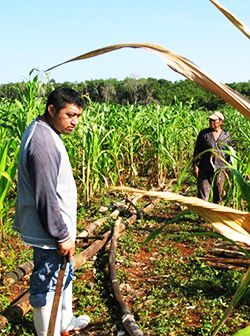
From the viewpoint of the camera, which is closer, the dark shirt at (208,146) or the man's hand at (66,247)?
the man's hand at (66,247)

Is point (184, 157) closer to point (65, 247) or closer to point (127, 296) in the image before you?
point (127, 296)

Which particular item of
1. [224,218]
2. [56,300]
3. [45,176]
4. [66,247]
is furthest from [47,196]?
[224,218]

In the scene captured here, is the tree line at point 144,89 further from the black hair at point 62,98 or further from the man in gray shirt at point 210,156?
the black hair at point 62,98

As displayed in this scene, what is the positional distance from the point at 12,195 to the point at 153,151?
3.35 m

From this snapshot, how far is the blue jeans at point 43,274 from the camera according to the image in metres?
2.43

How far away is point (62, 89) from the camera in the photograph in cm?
240

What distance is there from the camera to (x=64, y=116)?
2373mm

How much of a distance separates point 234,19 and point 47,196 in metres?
1.65

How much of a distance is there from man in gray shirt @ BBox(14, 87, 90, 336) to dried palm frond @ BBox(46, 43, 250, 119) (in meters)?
1.47

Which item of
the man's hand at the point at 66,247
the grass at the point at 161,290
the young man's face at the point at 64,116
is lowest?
the grass at the point at 161,290

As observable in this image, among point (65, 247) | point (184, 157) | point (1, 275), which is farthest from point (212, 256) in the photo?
point (184, 157)

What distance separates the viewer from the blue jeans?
2.43m

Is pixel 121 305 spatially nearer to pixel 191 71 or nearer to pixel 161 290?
pixel 161 290

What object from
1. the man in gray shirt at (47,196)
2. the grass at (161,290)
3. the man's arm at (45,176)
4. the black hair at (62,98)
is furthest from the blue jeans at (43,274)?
the black hair at (62,98)
